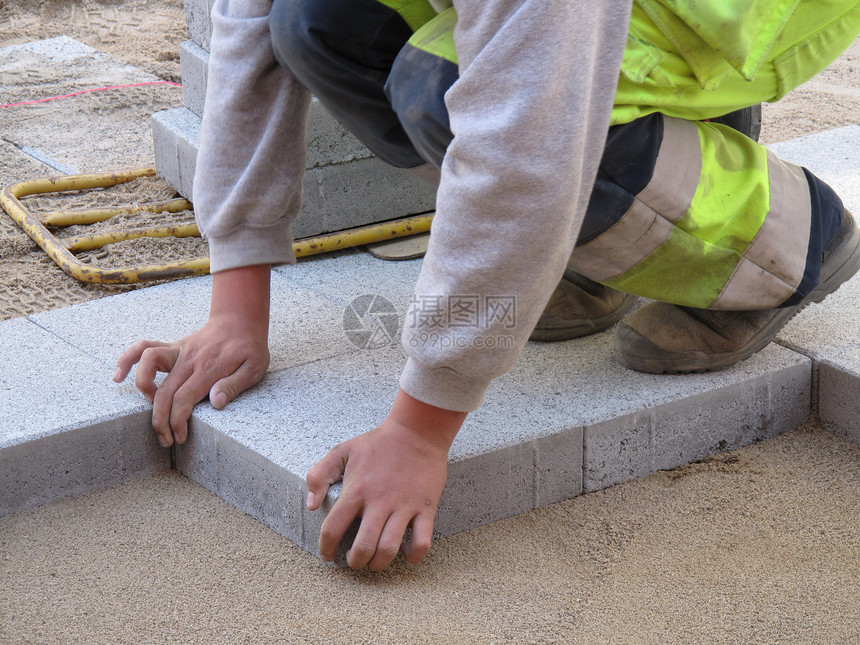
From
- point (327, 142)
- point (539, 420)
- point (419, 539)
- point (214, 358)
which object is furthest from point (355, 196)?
point (419, 539)

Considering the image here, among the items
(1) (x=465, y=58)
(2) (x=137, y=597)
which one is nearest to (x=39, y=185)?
(2) (x=137, y=597)

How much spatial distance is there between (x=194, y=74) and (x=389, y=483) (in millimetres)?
1529

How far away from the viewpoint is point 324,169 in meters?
2.18

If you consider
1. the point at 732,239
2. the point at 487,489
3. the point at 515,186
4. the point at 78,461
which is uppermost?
the point at 515,186

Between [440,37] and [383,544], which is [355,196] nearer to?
[440,37]

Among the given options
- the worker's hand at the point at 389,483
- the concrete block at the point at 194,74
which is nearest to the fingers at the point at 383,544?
the worker's hand at the point at 389,483

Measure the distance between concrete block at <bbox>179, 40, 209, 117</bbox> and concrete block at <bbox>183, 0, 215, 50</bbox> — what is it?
0.02 metres

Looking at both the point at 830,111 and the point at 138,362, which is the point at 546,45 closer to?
the point at 138,362

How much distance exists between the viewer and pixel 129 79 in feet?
12.0

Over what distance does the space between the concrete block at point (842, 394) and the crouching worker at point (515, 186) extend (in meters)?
0.12

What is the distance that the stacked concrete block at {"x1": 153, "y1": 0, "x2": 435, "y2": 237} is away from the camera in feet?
7.12

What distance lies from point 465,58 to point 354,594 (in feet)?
2.24

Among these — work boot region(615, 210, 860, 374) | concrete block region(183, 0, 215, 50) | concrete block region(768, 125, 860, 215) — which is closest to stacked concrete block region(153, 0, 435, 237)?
concrete block region(183, 0, 215, 50)

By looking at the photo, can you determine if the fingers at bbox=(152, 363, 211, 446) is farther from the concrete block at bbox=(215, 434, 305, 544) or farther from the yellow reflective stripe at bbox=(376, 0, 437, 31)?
the yellow reflective stripe at bbox=(376, 0, 437, 31)
